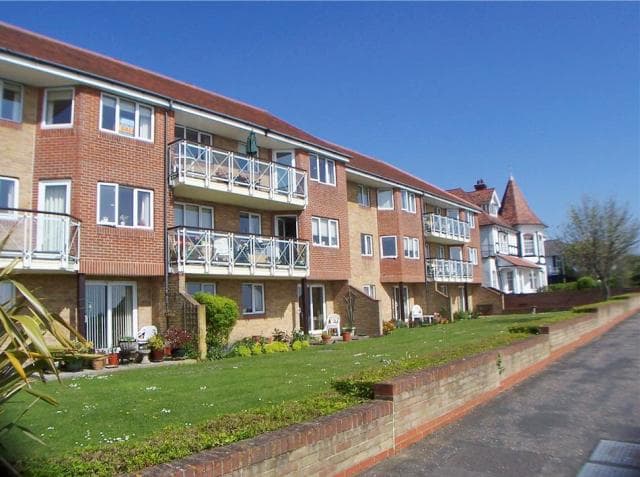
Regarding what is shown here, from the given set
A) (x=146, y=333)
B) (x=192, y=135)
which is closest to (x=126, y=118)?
(x=192, y=135)

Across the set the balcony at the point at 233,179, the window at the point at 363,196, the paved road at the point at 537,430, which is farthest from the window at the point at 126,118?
the window at the point at 363,196

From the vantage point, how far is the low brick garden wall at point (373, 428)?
438 cm

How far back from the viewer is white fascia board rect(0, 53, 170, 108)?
1422 cm

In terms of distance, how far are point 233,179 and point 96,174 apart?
188 inches

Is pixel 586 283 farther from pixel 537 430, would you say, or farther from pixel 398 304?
pixel 537 430

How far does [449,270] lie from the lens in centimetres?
3556

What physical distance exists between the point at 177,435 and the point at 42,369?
140 cm

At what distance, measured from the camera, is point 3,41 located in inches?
614

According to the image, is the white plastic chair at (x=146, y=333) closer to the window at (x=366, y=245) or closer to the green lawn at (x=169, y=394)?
the green lawn at (x=169, y=394)

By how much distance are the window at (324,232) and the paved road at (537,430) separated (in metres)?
13.1

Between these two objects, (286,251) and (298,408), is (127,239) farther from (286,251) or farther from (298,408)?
(298,408)

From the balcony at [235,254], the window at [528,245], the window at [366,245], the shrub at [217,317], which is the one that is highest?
the window at [528,245]

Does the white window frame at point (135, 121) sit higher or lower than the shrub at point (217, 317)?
higher

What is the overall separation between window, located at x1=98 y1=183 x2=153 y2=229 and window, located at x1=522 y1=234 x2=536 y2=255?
155 feet
